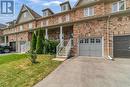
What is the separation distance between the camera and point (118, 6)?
18828 millimetres

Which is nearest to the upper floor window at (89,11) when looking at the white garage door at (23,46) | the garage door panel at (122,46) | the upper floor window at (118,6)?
the upper floor window at (118,6)

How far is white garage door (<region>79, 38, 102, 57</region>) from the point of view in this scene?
19.4 m

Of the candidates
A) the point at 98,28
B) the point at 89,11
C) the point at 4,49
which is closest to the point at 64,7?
the point at 89,11

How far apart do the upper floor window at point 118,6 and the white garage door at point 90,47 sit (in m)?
4.00

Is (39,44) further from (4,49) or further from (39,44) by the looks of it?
(4,49)

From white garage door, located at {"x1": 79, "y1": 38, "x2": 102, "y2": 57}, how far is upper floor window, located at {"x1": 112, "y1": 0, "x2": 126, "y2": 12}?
3998 mm

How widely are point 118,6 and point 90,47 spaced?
19.2 feet

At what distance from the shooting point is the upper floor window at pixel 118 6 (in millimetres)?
18469

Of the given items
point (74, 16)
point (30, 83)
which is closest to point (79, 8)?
point (74, 16)

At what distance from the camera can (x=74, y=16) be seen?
75.9 ft

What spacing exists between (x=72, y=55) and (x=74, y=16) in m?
5.90

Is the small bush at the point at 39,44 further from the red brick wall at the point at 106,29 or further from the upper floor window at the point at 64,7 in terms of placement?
the upper floor window at the point at 64,7

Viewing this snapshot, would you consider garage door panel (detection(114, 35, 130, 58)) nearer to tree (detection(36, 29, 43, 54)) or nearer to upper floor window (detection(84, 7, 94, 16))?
upper floor window (detection(84, 7, 94, 16))

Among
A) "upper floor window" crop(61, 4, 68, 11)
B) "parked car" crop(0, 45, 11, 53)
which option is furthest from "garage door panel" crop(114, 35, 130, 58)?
"parked car" crop(0, 45, 11, 53)
